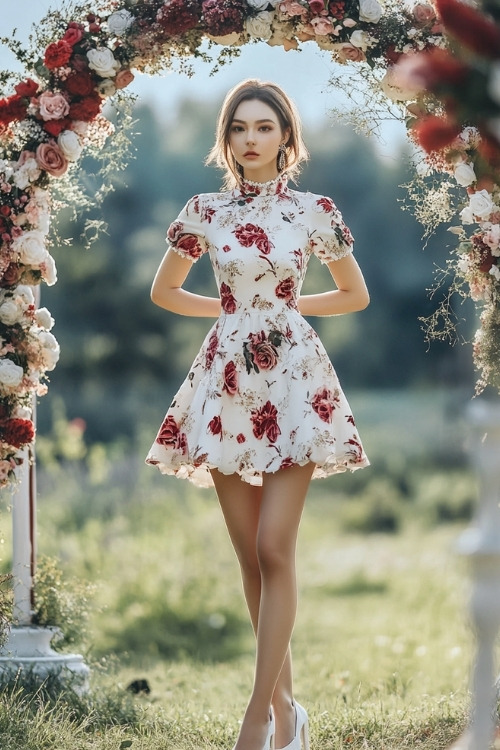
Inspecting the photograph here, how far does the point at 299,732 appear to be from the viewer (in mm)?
3348

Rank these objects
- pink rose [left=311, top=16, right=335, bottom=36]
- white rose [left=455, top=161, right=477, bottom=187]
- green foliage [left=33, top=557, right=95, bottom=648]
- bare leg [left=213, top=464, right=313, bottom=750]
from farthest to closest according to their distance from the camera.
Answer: green foliage [left=33, top=557, right=95, bottom=648]
pink rose [left=311, top=16, right=335, bottom=36]
white rose [left=455, top=161, right=477, bottom=187]
bare leg [left=213, top=464, right=313, bottom=750]

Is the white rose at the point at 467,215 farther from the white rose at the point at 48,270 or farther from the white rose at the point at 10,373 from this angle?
the white rose at the point at 10,373

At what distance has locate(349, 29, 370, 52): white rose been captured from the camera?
370 centimetres

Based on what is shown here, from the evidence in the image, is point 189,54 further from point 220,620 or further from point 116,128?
point 220,620

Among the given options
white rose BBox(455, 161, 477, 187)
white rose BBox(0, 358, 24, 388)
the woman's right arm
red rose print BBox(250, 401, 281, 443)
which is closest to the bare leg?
red rose print BBox(250, 401, 281, 443)

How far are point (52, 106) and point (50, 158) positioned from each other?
0.19 metres

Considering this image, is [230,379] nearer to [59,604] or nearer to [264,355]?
[264,355]

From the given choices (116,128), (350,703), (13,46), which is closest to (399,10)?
(116,128)

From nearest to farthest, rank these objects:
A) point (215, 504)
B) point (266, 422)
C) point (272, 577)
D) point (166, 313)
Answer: point (272, 577) → point (266, 422) → point (215, 504) → point (166, 313)

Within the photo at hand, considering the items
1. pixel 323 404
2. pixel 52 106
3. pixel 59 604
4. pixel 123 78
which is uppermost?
pixel 123 78

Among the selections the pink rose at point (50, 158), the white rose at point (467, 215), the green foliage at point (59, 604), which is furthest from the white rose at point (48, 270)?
the white rose at point (467, 215)

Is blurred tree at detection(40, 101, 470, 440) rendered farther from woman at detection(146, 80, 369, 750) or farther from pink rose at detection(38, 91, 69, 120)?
woman at detection(146, 80, 369, 750)

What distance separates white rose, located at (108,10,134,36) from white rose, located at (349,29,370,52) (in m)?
0.82

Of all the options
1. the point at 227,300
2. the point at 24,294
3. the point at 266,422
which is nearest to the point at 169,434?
the point at 266,422
